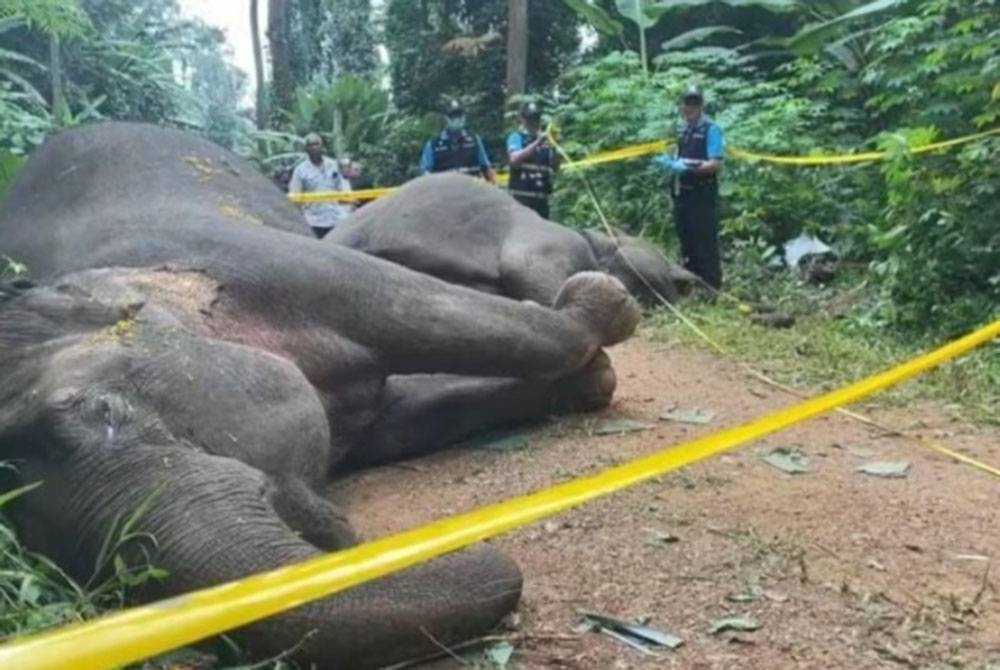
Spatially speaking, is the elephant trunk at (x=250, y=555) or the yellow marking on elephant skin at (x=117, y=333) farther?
the yellow marking on elephant skin at (x=117, y=333)

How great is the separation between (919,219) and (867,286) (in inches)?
56.3

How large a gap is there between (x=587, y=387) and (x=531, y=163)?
513cm

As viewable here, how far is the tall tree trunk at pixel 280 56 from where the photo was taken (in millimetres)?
22641

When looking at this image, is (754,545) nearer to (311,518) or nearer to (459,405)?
(311,518)

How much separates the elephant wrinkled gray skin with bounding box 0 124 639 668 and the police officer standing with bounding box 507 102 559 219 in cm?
436

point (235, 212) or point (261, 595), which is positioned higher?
point (235, 212)

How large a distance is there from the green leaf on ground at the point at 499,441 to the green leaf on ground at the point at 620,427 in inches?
13.5

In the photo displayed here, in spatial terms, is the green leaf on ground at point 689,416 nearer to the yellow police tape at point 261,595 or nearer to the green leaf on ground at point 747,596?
the green leaf on ground at point 747,596

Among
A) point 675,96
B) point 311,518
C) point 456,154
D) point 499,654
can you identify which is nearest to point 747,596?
point 499,654

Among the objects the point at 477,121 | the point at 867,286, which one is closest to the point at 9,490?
the point at 867,286

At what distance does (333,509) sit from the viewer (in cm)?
375

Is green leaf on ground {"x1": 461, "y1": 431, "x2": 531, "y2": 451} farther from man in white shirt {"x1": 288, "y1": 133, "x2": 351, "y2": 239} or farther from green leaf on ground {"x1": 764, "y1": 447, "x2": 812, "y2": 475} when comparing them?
man in white shirt {"x1": 288, "y1": 133, "x2": 351, "y2": 239}

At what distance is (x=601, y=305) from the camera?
583 cm

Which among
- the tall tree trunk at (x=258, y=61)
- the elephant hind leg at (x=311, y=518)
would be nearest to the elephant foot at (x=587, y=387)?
the elephant hind leg at (x=311, y=518)
